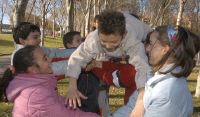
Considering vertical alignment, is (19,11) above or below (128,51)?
above

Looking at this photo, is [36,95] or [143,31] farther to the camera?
[143,31]

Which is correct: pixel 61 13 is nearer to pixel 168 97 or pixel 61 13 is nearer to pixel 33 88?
pixel 33 88

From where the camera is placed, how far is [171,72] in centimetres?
274

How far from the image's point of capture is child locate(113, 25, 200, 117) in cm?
265

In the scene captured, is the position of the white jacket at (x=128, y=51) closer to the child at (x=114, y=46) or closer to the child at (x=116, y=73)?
the child at (x=114, y=46)

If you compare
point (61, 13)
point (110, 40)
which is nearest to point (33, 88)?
point (110, 40)

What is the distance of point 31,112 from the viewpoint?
11.1 ft

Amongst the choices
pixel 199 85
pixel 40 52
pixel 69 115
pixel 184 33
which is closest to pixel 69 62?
pixel 40 52

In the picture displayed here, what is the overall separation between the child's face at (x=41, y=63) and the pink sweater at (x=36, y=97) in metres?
0.07

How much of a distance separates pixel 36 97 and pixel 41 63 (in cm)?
33

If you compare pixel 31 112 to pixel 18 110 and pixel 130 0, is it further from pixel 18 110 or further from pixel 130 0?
pixel 130 0

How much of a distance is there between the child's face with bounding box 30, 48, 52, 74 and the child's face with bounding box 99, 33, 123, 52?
0.50 m

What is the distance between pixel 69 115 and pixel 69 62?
535 mm

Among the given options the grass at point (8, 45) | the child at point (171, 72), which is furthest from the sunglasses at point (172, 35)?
the grass at point (8, 45)
